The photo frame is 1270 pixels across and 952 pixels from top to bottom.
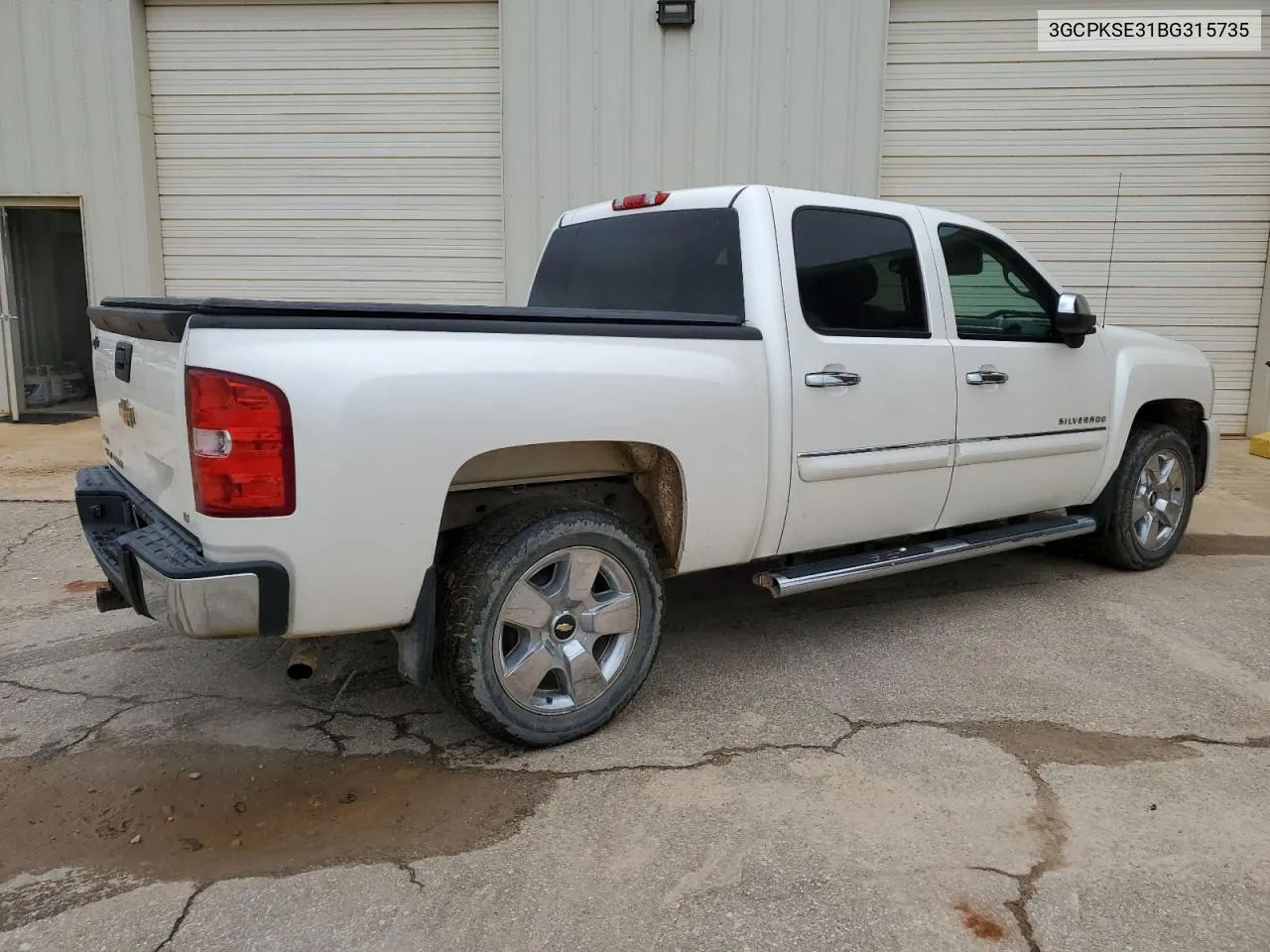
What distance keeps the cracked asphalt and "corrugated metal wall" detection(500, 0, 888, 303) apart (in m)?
6.03

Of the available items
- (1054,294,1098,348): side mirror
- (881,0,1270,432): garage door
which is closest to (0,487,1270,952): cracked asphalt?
(1054,294,1098,348): side mirror

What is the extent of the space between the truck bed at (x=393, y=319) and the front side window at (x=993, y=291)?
1.26 meters

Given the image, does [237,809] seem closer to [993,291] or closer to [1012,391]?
[1012,391]

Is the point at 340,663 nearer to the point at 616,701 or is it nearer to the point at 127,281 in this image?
the point at 616,701

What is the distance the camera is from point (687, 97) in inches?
366

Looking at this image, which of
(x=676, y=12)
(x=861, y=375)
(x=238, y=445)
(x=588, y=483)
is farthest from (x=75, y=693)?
(x=676, y=12)

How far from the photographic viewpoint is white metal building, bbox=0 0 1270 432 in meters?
9.29

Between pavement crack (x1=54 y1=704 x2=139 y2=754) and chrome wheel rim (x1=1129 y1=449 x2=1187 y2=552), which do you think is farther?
chrome wheel rim (x1=1129 y1=449 x2=1187 y2=552)

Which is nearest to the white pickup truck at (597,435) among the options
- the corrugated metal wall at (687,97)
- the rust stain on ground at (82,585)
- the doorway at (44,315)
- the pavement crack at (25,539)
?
the rust stain on ground at (82,585)

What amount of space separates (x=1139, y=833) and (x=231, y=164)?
32.5ft

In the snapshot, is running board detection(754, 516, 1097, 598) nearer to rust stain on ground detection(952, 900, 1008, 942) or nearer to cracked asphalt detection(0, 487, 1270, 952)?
cracked asphalt detection(0, 487, 1270, 952)

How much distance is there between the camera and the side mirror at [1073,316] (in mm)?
Answer: 4379

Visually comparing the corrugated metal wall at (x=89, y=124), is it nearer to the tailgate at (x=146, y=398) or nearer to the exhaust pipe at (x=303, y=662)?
the tailgate at (x=146, y=398)

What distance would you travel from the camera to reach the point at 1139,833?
2764 millimetres
